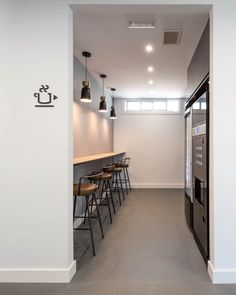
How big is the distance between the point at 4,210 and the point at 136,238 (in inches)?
72.1

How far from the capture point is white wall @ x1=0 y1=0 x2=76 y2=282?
2.24 meters

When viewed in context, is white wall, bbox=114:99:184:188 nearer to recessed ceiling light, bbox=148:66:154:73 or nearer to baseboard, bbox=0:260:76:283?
recessed ceiling light, bbox=148:66:154:73

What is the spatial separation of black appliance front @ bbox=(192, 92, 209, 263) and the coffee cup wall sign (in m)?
1.58

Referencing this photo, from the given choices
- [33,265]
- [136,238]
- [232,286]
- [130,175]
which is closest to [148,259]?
[136,238]

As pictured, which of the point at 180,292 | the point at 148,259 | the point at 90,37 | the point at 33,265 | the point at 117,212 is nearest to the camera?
the point at 180,292

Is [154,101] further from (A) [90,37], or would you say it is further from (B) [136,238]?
(B) [136,238]

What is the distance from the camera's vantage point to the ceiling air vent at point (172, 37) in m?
3.02

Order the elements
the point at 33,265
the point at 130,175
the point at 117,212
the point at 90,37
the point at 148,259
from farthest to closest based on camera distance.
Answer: the point at 130,175, the point at 117,212, the point at 90,37, the point at 148,259, the point at 33,265

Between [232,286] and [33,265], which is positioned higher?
[33,265]

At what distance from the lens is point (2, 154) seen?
2264mm

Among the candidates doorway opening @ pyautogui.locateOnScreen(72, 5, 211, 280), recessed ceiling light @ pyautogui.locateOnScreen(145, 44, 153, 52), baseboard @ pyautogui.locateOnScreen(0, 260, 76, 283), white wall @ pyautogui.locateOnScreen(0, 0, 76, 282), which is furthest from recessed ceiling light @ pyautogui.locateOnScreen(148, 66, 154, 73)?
baseboard @ pyautogui.locateOnScreen(0, 260, 76, 283)

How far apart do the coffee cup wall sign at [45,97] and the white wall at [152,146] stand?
201 inches

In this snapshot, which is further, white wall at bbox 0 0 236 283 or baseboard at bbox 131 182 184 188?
baseboard at bbox 131 182 184 188

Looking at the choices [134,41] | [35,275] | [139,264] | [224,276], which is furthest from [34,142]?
[224,276]
